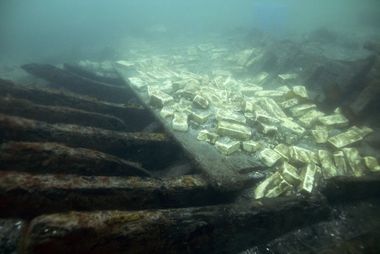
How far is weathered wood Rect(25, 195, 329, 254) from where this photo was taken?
2484 mm

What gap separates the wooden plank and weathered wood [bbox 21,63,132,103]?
267cm

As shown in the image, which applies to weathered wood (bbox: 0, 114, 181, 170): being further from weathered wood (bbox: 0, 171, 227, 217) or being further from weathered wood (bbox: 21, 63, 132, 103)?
weathered wood (bbox: 21, 63, 132, 103)

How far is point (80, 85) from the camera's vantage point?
7574mm

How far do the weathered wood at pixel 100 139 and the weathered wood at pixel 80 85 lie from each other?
3.01 meters

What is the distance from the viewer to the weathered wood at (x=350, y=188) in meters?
4.24

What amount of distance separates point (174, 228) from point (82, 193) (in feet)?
3.25

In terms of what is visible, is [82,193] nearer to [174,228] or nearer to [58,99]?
[174,228]

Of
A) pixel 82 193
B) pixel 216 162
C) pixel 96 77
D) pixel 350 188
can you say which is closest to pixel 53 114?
pixel 82 193

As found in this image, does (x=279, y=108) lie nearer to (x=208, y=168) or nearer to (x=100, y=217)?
(x=208, y=168)

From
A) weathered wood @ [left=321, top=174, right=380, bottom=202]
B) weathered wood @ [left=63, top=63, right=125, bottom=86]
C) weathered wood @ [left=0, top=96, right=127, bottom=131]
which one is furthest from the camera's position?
weathered wood @ [left=63, top=63, right=125, bottom=86]

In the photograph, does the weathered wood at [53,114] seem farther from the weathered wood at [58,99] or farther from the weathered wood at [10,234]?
the weathered wood at [10,234]

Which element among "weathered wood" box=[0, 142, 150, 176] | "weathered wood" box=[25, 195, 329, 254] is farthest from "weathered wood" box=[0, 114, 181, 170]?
"weathered wood" box=[25, 195, 329, 254]

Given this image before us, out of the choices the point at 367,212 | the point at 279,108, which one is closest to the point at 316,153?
the point at 367,212

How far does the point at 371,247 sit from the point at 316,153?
5.63ft
